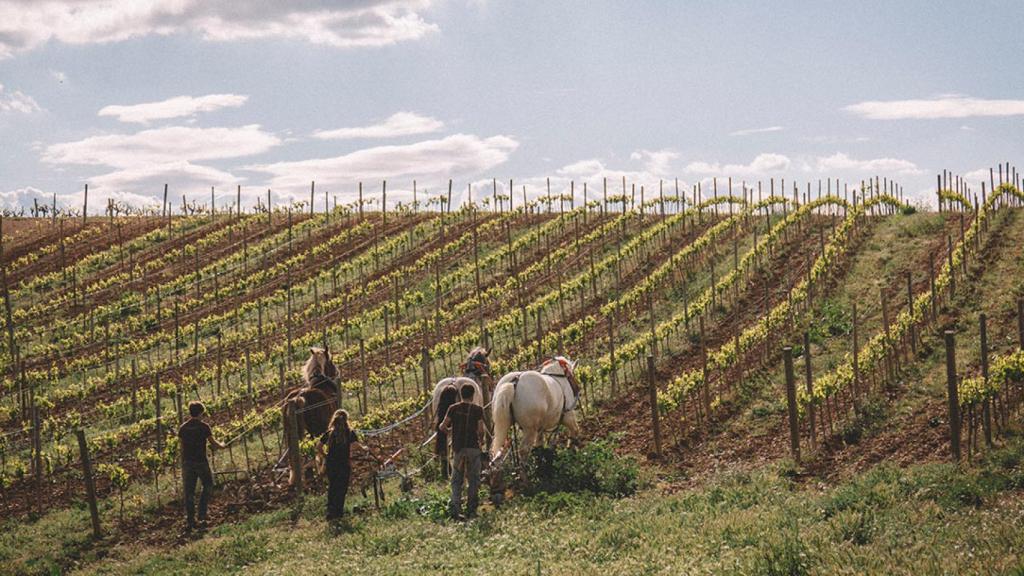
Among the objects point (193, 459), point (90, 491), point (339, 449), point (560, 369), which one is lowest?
point (90, 491)

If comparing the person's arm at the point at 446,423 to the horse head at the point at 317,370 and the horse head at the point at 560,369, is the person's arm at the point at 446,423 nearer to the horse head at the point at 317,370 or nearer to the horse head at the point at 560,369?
the horse head at the point at 560,369

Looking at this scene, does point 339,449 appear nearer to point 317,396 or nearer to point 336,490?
point 336,490

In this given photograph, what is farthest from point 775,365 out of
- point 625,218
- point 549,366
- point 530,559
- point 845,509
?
point 625,218

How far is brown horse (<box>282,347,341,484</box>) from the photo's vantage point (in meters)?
14.4

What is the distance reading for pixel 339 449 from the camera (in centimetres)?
1205

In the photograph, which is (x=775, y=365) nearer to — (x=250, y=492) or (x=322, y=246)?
(x=250, y=492)

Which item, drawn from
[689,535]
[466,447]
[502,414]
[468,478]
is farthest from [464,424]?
[689,535]

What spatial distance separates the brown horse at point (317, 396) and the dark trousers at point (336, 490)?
2565 millimetres

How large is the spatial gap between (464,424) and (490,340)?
1425cm

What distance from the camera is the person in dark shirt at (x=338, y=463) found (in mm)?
11914

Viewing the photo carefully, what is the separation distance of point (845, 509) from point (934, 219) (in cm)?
2642

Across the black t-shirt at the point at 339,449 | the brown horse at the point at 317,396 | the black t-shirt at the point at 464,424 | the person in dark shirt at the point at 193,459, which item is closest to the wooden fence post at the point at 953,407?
the black t-shirt at the point at 464,424

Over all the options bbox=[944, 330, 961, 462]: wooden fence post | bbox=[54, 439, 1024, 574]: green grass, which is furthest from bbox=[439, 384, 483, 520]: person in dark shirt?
bbox=[944, 330, 961, 462]: wooden fence post

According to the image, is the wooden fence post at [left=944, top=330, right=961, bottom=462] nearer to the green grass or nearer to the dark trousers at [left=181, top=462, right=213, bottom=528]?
the green grass
